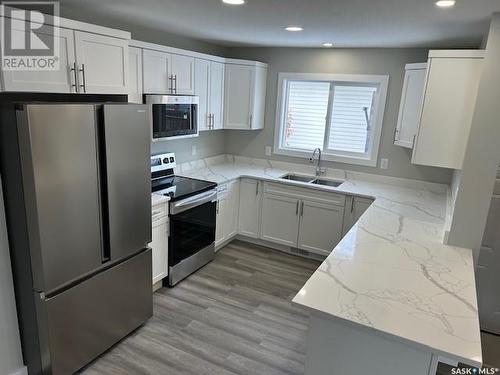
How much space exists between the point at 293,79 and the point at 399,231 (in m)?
2.44

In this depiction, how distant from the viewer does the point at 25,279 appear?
6.63ft

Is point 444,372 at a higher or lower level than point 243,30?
lower

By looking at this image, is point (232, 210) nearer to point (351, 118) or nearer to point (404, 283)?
point (351, 118)

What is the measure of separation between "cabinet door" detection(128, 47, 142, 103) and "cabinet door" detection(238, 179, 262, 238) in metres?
1.67

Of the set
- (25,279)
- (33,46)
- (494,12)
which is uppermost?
(494,12)

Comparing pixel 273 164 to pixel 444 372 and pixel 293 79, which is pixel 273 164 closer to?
pixel 293 79

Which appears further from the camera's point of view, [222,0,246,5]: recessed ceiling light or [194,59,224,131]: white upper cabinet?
[194,59,224,131]: white upper cabinet

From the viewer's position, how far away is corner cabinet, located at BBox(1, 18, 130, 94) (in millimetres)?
2065

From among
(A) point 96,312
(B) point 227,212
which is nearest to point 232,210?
(B) point 227,212

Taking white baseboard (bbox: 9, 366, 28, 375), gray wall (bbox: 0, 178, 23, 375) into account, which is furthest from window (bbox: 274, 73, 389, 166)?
white baseboard (bbox: 9, 366, 28, 375)

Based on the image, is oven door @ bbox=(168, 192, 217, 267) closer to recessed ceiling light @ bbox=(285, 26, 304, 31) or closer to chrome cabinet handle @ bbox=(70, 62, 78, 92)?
chrome cabinet handle @ bbox=(70, 62, 78, 92)

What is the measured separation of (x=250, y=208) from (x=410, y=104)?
6.77ft

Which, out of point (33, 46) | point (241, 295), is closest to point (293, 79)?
point (241, 295)

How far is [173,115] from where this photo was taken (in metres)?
3.32
